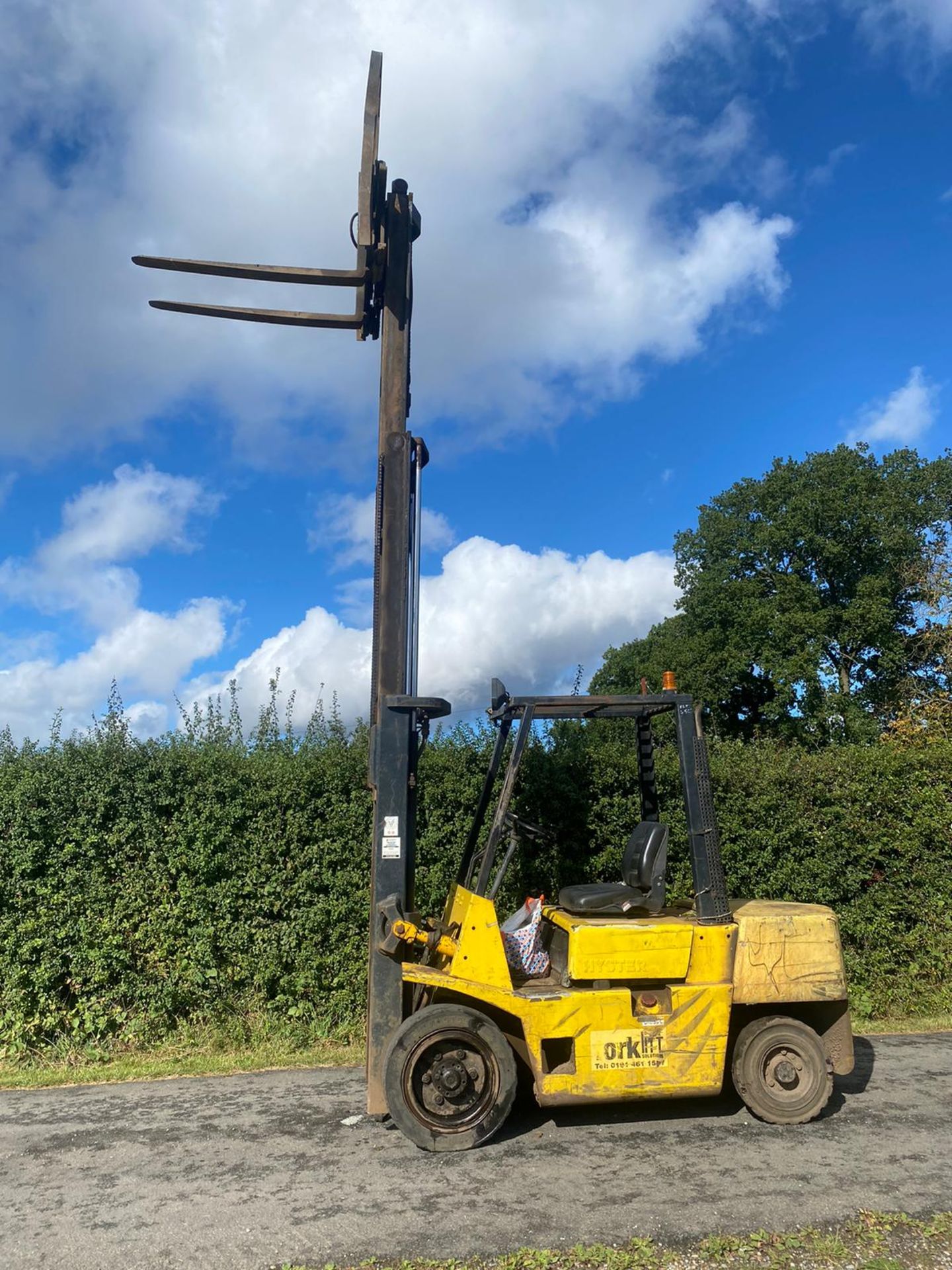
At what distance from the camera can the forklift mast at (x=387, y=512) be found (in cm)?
583

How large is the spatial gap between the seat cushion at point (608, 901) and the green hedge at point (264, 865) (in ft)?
6.93

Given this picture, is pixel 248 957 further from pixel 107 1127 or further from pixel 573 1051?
pixel 573 1051

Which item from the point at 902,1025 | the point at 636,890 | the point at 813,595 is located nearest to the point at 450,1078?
the point at 636,890

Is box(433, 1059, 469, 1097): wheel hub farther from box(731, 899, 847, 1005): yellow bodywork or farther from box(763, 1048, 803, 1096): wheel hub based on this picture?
box(763, 1048, 803, 1096): wheel hub

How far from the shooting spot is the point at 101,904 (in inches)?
294

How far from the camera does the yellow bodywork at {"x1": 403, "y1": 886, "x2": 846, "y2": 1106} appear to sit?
527 centimetres

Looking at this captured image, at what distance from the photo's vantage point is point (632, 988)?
5512mm

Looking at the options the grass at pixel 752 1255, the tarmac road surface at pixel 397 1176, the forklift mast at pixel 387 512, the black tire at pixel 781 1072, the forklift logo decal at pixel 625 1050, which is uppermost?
the forklift mast at pixel 387 512

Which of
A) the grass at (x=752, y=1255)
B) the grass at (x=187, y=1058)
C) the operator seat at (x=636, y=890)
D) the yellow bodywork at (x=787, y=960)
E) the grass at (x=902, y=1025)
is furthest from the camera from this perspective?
the grass at (x=902, y=1025)

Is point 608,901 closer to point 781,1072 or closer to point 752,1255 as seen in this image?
point 781,1072

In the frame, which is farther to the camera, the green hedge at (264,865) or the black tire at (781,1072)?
the green hedge at (264,865)

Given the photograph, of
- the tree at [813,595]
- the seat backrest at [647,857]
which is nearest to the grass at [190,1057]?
the seat backrest at [647,857]

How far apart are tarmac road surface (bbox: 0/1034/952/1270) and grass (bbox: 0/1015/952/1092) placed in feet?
1.72

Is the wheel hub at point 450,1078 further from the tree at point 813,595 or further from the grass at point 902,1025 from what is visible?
the tree at point 813,595
